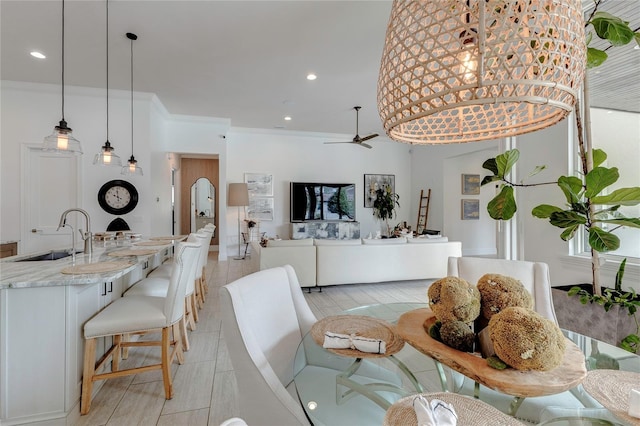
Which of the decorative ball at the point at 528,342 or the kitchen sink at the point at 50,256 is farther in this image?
the kitchen sink at the point at 50,256

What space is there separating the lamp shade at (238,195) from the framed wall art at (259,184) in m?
0.40

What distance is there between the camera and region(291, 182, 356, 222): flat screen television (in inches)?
289

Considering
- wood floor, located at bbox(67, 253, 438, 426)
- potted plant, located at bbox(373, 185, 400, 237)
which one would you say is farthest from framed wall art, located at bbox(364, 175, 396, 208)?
wood floor, located at bbox(67, 253, 438, 426)

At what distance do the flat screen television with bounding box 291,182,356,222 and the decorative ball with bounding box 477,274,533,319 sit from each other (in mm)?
6430

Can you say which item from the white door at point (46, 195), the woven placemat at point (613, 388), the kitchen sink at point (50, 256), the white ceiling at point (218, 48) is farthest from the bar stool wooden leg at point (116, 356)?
the white door at point (46, 195)

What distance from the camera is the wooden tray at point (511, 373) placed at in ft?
2.48

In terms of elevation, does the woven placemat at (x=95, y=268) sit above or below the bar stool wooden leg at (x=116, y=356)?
above

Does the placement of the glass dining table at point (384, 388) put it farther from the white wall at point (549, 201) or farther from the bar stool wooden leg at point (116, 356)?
the bar stool wooden leg at point (116, 356)

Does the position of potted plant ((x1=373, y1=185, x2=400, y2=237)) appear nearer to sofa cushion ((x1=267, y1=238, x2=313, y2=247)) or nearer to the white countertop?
sofa cushion ((x1=267, y1=238, x2=313, y2=247))

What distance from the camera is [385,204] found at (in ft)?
25.8

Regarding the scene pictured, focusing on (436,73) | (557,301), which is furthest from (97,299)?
(557,301)

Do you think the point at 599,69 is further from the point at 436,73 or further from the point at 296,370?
the point at 296,370

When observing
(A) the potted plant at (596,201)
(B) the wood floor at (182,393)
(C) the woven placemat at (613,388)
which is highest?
(A) the potted plant at (596,201)

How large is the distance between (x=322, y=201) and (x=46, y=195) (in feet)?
17.8
